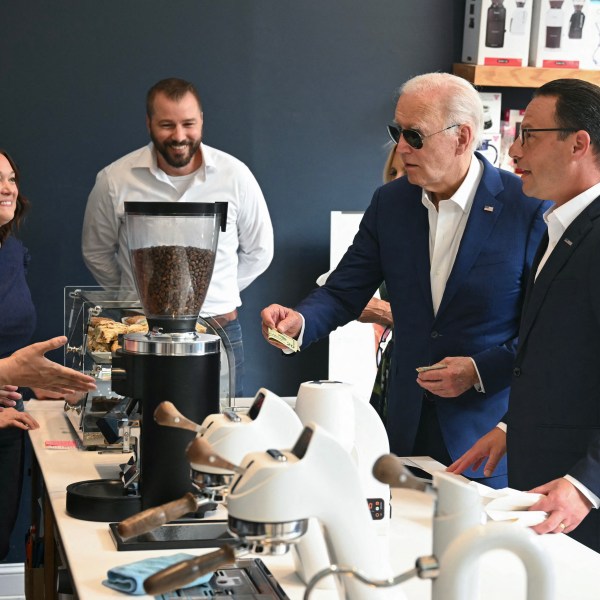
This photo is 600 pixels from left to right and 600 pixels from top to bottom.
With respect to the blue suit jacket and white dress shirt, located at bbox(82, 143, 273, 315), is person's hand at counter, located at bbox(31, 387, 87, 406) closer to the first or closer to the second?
the blue suit jacket

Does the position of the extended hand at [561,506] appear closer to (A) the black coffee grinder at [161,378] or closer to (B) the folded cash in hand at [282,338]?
(A) the black coffee grinder at [161,378]

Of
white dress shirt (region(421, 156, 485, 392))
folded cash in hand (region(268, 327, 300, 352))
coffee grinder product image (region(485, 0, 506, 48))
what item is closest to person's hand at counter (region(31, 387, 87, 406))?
folded cash in hand (region(268, 327, 300, 352))

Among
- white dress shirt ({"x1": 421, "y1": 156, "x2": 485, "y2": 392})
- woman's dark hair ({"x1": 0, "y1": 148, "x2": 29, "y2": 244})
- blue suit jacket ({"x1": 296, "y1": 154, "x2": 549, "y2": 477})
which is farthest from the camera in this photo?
woman's dark hair ({"x1": 0, "y1": 148, "x2": 29, "y2": 244})

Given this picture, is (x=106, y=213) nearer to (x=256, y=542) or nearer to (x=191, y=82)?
(x=191, y=82)

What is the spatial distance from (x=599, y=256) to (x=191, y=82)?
3.05m

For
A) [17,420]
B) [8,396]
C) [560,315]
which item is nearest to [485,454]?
[560,315]

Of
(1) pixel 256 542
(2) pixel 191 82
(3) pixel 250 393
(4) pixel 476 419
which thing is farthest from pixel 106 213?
(1) pixel 256 542

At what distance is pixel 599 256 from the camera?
2.37 m

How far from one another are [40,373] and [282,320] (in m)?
0.74

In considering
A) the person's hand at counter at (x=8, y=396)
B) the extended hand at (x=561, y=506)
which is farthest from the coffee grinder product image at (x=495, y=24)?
the extended hand at (x=561, y=506)

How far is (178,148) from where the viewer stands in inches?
178

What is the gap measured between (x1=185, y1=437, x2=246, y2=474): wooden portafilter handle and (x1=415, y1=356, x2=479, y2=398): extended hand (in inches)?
61.6

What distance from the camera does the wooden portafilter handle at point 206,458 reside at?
3.94ft

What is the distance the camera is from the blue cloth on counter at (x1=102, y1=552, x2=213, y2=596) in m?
1.62
